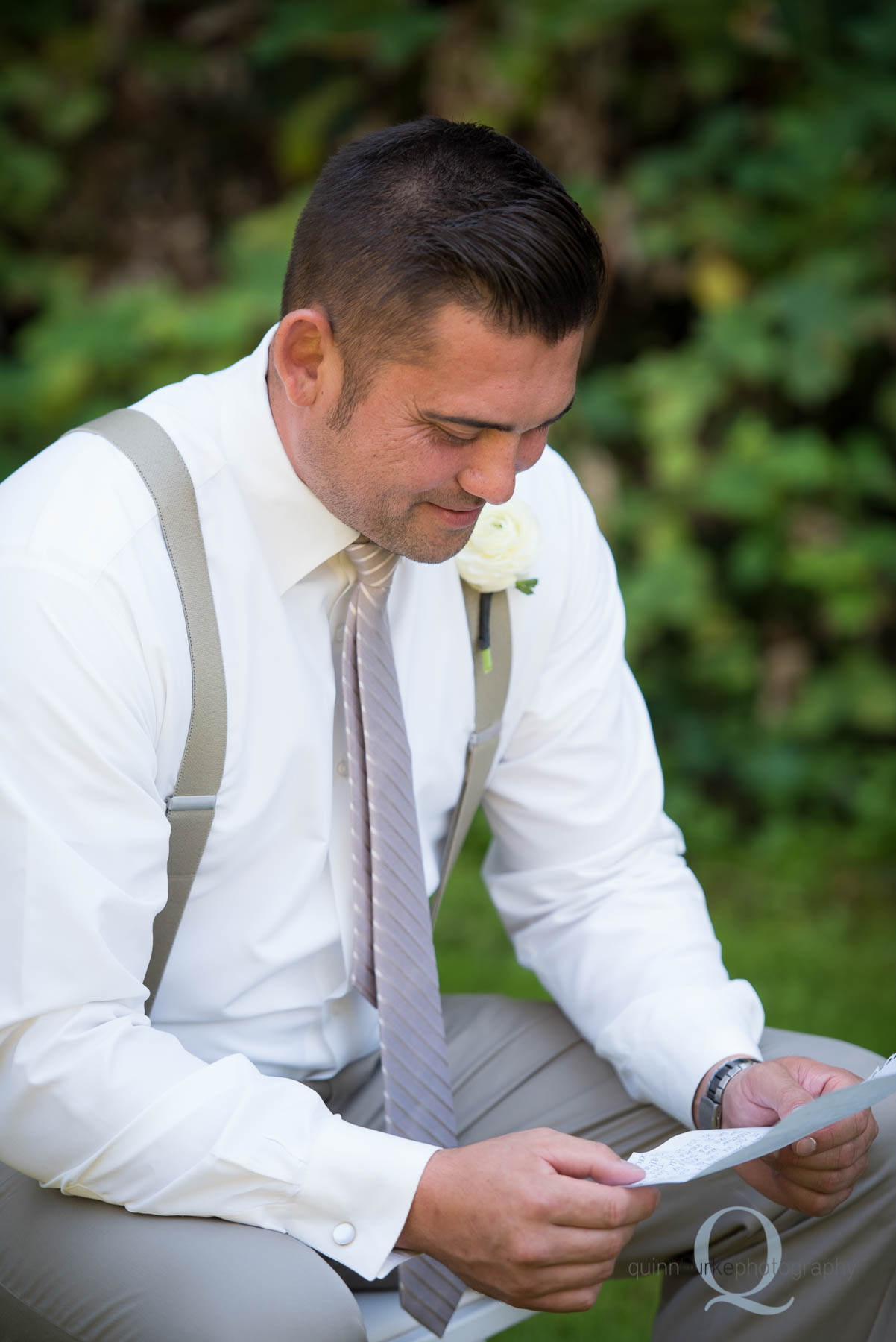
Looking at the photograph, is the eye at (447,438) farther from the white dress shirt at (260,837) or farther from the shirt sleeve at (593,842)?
the shirt sleeve at (593,842)

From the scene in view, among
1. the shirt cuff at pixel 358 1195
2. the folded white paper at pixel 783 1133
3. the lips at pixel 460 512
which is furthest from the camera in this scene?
the lips at pixel 460 512

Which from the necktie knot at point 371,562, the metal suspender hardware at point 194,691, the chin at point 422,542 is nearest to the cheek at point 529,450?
the chin at point 422,542

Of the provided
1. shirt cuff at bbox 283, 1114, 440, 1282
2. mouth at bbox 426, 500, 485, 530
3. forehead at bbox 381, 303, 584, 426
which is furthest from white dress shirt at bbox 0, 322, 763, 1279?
forehead at bbox 381, 303, 584, 426

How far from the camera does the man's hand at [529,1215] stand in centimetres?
154

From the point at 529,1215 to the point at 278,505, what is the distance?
0.91 metres

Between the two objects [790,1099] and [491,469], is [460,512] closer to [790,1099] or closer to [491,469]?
[491,469]

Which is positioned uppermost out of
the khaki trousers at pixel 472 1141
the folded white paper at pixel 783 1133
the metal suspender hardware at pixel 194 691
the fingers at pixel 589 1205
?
the metal suspender hardware at pixel 194 691

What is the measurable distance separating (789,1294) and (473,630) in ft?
3.20

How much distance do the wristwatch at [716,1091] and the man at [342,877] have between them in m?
0.01

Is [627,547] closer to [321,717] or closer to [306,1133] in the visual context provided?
[321,717]

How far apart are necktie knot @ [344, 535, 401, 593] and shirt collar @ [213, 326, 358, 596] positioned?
22mm

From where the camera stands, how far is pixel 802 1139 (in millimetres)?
1658

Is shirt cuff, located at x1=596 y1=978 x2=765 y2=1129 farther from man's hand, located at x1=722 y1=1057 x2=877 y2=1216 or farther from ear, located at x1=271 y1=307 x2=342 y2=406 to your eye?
ear, located at x1=271 y1=307 x2=342 y2=406

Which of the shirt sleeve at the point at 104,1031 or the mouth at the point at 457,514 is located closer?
the shirt sleeve at the point at 104,1031
